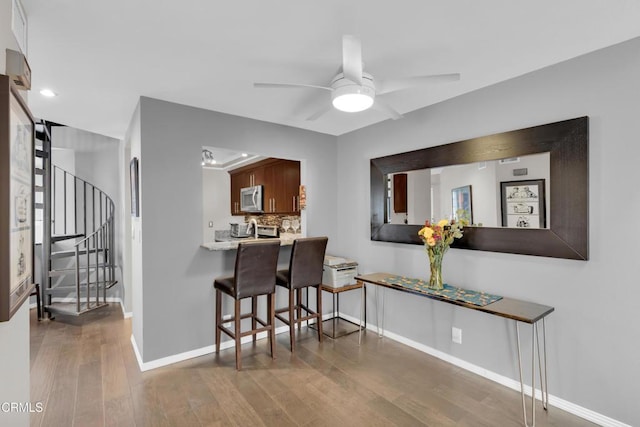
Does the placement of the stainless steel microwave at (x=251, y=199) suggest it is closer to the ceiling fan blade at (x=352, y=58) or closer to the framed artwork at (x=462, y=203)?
the framed artwork at (x=462, y=203)

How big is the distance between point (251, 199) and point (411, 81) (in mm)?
4024

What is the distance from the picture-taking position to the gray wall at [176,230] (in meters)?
2.81

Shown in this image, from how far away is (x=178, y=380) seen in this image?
261 centimetres

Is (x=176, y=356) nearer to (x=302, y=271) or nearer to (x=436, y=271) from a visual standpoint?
(x=302, y=271)

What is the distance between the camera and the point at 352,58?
1695 mm

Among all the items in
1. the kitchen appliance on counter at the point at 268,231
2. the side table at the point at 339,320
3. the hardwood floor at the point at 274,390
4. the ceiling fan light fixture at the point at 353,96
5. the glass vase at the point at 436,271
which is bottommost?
the hardwood floor at the point at 274,390

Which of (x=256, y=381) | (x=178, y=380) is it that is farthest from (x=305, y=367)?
(x=178, y=380)

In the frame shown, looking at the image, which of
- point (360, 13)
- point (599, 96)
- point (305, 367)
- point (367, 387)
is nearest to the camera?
point (360, 13)

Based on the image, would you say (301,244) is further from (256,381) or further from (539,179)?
(539,179)

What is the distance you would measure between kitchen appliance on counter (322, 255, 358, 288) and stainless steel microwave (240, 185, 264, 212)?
6.65 feet

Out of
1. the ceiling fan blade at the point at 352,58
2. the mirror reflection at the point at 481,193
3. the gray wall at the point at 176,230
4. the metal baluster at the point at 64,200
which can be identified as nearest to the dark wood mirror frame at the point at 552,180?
the mirror reflection at the point at 481,193

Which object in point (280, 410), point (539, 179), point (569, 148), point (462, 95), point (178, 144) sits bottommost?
point (280, 410)

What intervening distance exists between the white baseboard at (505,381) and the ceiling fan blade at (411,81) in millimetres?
2304

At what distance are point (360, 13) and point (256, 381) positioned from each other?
268 centimetres
